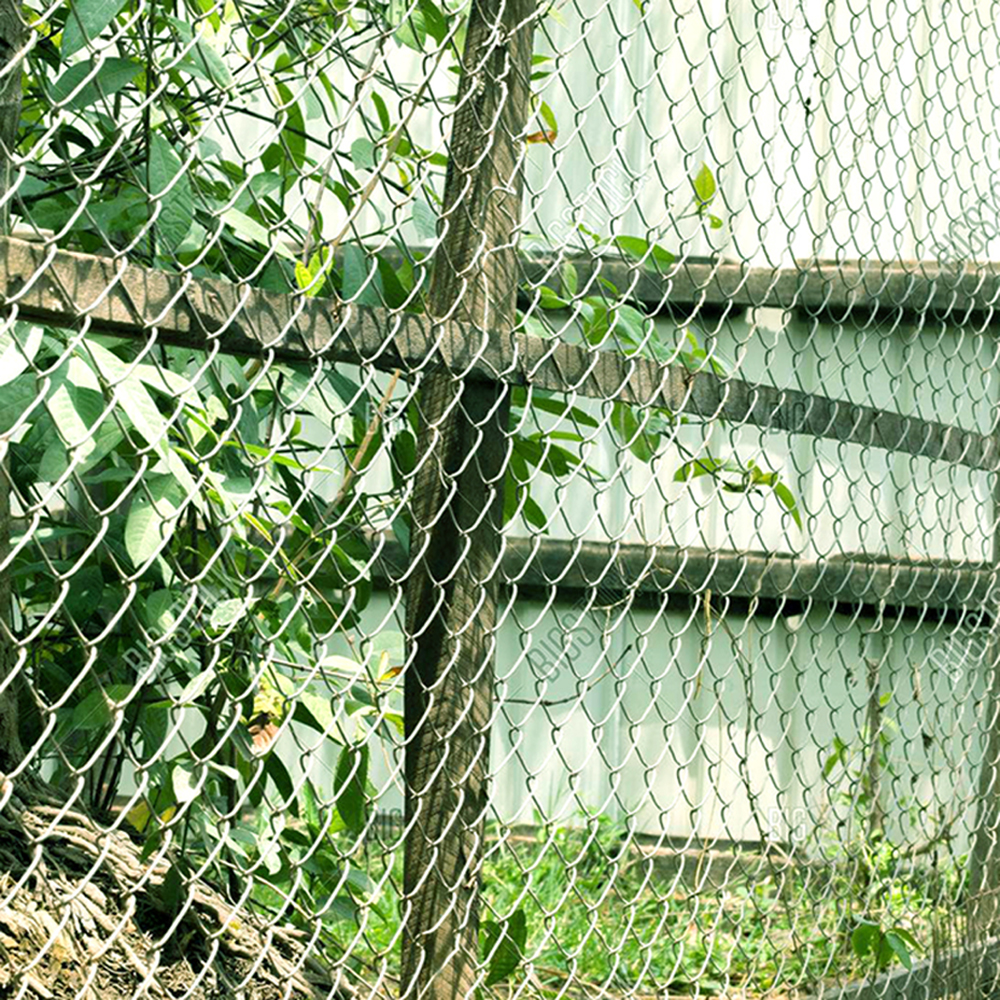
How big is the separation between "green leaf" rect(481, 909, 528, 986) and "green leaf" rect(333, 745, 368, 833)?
27cm

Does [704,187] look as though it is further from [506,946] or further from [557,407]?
[506,946]

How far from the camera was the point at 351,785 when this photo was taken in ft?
6.82

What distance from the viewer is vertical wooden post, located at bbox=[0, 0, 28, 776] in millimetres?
1713

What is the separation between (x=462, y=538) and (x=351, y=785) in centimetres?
39

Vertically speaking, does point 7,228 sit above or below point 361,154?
below

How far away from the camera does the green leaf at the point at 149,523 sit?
1.72 m

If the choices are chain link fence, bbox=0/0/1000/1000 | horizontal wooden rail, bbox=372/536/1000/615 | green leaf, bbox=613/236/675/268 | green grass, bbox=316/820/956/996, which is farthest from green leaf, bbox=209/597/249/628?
horizontal wooden rail, bbox=372/536/1000/615

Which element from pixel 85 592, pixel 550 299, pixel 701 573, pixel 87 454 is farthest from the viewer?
pixel 701 573

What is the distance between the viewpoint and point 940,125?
4.71 m

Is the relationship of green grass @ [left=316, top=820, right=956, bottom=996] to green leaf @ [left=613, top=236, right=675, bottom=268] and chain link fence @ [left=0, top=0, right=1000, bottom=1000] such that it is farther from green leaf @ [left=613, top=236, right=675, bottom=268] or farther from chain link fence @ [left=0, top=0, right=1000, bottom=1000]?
green leaf @ [left=613, top=236, right=675, bottom=268]

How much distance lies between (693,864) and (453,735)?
2.32 meters

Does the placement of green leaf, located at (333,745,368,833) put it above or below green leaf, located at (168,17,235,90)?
below

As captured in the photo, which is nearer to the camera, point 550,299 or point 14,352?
point 14,352

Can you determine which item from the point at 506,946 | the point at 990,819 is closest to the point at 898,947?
the point at 990,819
